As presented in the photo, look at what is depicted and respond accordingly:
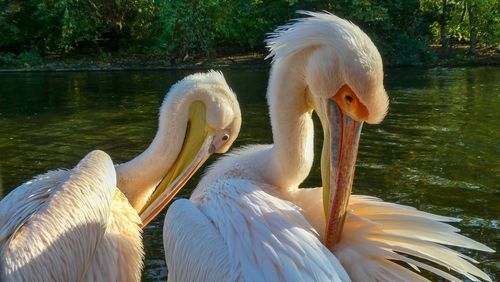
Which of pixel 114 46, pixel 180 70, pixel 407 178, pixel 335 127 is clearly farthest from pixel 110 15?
pixel 335 127

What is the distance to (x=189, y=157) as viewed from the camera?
3797mm

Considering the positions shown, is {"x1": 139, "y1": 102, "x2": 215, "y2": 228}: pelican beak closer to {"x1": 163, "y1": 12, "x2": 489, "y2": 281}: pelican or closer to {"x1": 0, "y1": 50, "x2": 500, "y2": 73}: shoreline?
{"x1": 163, "y1": 12, "x2": 489, "y2": 281}: pelican

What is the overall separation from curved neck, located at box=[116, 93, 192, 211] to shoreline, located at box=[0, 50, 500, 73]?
1568cm

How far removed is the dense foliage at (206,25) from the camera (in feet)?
64.9

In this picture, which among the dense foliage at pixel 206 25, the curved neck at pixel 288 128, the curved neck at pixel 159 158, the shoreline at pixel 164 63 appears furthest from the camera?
the dense foliage at pixel 206 25

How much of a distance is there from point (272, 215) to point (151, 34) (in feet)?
72.2

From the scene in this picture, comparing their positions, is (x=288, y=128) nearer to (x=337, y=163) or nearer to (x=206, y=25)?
(x=337, y=163)

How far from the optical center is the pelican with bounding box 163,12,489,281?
7.38 ft

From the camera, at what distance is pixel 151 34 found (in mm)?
23688

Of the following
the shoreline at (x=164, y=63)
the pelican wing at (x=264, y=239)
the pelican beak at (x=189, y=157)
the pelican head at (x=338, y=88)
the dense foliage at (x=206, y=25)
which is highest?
the pelican head at (x=338, y=88)

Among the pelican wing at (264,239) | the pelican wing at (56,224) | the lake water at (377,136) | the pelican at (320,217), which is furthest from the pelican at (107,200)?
the lake water at (377,136)

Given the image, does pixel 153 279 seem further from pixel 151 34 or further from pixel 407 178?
pixel 151 34

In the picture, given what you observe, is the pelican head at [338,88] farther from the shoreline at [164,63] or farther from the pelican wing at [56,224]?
the shoreline at [164,63]

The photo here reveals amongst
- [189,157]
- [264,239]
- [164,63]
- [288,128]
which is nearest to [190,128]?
[189,157]
